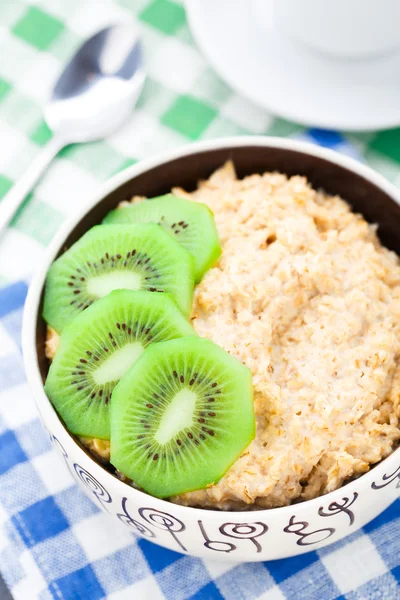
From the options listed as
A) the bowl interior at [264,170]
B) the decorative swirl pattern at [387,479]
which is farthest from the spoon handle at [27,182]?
the decorative swirl pattern at [387,479]

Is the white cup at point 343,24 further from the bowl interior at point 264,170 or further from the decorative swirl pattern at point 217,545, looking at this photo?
the decorative swirl pattern at point 217,545

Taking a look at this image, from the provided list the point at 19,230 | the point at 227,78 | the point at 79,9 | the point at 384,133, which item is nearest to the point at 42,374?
the point at 19,230

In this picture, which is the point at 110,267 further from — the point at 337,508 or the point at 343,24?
the point at 343,24

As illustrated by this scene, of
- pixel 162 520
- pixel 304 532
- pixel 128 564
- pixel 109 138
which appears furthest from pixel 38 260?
pixel 304 532

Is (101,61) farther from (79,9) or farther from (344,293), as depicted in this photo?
(344,293)

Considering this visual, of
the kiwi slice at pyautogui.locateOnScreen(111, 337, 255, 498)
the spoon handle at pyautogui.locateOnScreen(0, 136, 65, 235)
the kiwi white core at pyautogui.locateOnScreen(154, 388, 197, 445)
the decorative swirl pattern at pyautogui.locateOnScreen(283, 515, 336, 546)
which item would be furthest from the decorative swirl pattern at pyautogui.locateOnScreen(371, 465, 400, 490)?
the spoon handle at pyautogui.locateOnScreen(0, 136, 65, 235)
